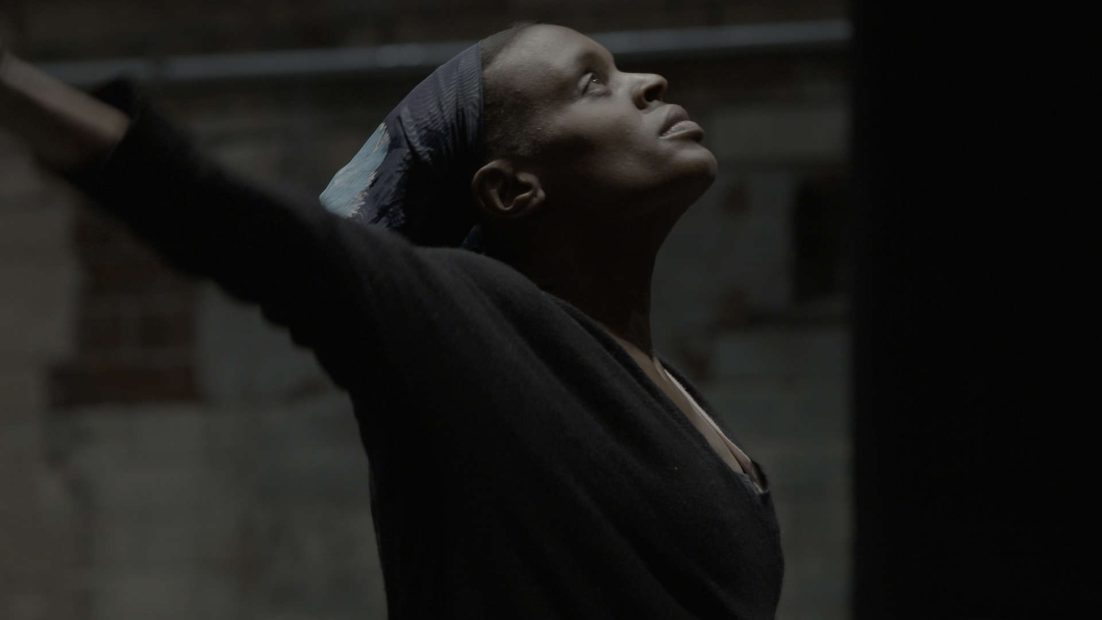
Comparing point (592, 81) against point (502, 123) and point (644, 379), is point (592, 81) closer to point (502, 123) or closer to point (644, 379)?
point (502, 123)

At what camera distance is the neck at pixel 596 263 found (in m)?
1.55

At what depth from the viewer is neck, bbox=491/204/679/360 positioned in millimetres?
1554

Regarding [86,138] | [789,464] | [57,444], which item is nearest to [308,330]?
[86,138]

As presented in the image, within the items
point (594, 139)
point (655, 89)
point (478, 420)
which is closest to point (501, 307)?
point (478, 420)

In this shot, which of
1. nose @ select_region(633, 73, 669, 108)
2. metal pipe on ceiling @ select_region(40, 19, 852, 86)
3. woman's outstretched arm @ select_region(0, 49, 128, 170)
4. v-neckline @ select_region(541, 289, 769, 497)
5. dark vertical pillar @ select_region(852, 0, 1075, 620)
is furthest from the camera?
metal pipe on ceiling @ select_region(40, 19, 852, 86)

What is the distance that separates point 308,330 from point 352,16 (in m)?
Result: 2.79

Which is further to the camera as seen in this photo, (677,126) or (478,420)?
(677,126)

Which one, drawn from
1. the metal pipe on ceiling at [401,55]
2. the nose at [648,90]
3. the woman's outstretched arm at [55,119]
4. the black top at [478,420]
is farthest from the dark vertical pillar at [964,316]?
the metal pipe on ceiling at [401,55]

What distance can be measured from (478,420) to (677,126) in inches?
14.2

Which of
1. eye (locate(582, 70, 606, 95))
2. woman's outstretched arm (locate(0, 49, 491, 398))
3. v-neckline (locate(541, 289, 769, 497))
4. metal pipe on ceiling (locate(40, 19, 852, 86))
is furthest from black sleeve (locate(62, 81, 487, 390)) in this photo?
metal pipe on ceiling (locate(40, 19, 852, 86))

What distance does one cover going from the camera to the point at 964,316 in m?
1.31

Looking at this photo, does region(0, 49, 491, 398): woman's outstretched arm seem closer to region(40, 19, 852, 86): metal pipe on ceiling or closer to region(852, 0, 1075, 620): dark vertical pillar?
region(852, 0, 1075, 620): dark vertical pillar

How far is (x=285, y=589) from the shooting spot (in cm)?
391

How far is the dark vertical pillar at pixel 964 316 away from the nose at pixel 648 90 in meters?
0.26
